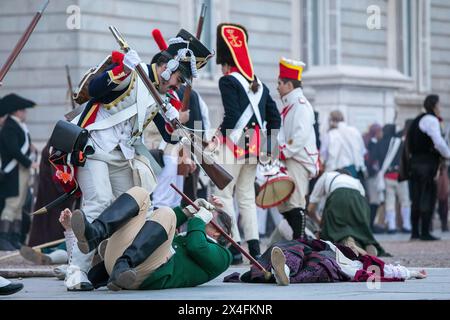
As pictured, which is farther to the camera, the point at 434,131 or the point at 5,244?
the point at 434,131

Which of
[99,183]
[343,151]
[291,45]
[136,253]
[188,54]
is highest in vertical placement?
[291,45]

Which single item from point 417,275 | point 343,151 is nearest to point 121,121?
point 417,275

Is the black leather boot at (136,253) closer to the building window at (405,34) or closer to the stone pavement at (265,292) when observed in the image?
the stone pavement at (265,292)

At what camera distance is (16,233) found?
1541cm

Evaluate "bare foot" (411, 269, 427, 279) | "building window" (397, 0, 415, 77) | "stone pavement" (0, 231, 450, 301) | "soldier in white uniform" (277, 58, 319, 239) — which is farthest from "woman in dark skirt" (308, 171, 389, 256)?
"building window" (397, 0, 415, 77)

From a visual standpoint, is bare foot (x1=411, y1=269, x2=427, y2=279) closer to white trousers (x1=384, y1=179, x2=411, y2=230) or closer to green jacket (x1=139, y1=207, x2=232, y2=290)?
green jacket (x1=139, y1=207, x2=232, y2=290)

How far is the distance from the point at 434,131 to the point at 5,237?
4.72m

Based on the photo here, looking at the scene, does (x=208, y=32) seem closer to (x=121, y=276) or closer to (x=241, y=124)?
(x=241, y=124)

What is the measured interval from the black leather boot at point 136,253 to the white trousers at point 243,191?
3357 millimetres

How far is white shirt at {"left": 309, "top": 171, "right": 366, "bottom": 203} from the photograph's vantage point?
1284cm

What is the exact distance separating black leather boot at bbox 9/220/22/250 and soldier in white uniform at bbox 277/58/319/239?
365 cm

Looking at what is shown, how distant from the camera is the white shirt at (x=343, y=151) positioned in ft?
58.7
